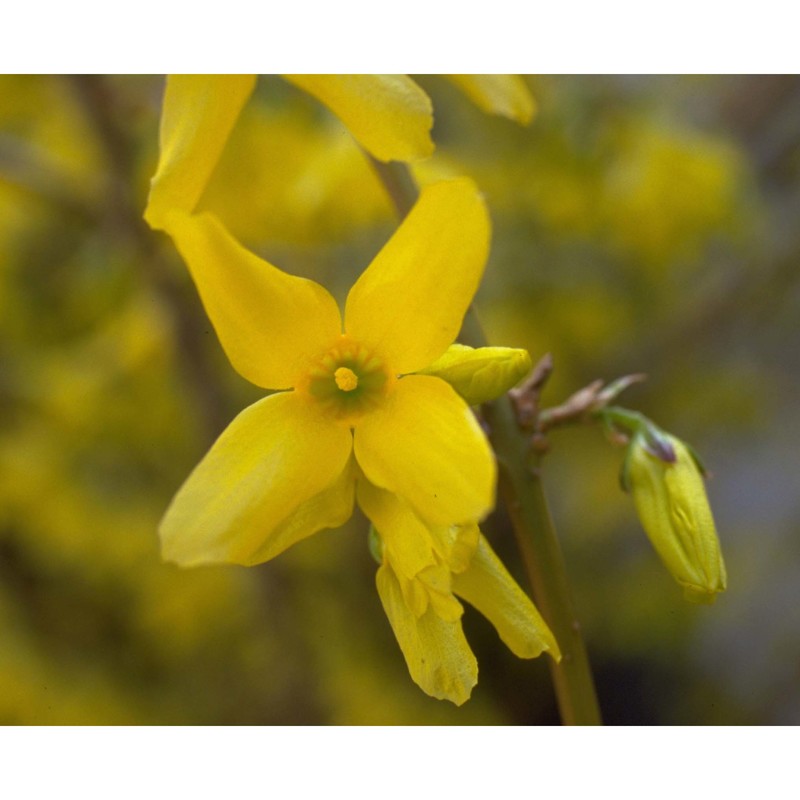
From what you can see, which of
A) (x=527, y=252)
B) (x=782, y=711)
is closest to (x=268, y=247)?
(x=527, y=252)

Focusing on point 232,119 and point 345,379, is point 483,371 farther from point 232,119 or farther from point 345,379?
point 232,119

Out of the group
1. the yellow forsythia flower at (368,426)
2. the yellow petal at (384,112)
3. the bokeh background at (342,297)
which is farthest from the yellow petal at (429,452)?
the bokeh background at (342,297)

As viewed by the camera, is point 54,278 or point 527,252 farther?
point 527,252

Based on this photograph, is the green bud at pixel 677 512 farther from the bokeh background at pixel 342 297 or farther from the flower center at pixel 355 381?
the bokeh background at pixel 342 297

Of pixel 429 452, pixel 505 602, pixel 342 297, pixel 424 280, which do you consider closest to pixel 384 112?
pixel 424 280

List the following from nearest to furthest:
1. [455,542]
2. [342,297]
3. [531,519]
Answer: [455,542]
[531,519]
[342,297]

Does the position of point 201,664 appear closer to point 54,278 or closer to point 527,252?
point 54,278
